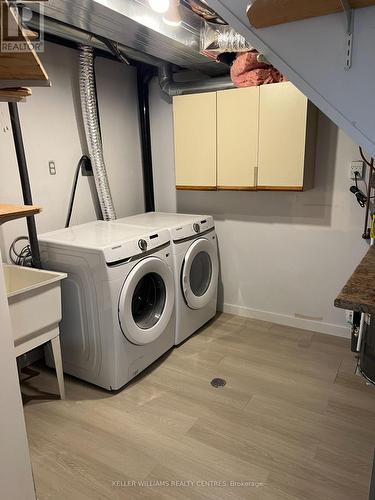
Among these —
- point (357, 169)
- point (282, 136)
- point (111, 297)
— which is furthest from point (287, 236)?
point (111, 297)

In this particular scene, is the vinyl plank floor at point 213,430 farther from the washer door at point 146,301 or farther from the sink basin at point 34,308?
the sink basin at point 34,308

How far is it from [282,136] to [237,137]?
1.09ft

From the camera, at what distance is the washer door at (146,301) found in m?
2.02

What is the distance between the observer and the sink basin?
1727 mm

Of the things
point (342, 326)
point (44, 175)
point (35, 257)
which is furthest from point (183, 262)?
point (342, 326)

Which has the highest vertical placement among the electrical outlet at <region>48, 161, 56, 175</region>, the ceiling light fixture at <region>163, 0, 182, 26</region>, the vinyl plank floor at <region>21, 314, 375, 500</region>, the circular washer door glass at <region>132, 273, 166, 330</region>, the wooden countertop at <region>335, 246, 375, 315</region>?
the ceiling light fixture at <region>163, 0, 182, 26</region>

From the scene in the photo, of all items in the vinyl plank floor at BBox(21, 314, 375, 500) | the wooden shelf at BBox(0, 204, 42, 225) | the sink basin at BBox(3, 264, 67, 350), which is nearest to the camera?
the wooden shelf at BBox(0, 204, 42, 225)

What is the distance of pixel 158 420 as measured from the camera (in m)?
1.92

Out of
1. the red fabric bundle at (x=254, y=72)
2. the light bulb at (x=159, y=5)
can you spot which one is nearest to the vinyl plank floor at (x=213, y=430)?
the red fabric bundle at (x=254, y=72)

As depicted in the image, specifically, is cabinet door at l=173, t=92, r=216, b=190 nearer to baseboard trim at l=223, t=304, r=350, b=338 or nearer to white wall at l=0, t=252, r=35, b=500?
baseboard trim at l=223, t=304, r=350, b=338

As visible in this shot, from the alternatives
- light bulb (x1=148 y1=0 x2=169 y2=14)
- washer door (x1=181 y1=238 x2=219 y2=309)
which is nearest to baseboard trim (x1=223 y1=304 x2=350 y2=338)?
washer door (x1=181 y1=238 x2=219 y2=309)

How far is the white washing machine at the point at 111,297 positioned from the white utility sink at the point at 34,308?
0.16 m

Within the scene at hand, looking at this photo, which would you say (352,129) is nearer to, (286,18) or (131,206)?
(286,18)

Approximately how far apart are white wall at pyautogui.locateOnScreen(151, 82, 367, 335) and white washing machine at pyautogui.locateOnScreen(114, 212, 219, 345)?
25 centimetres
